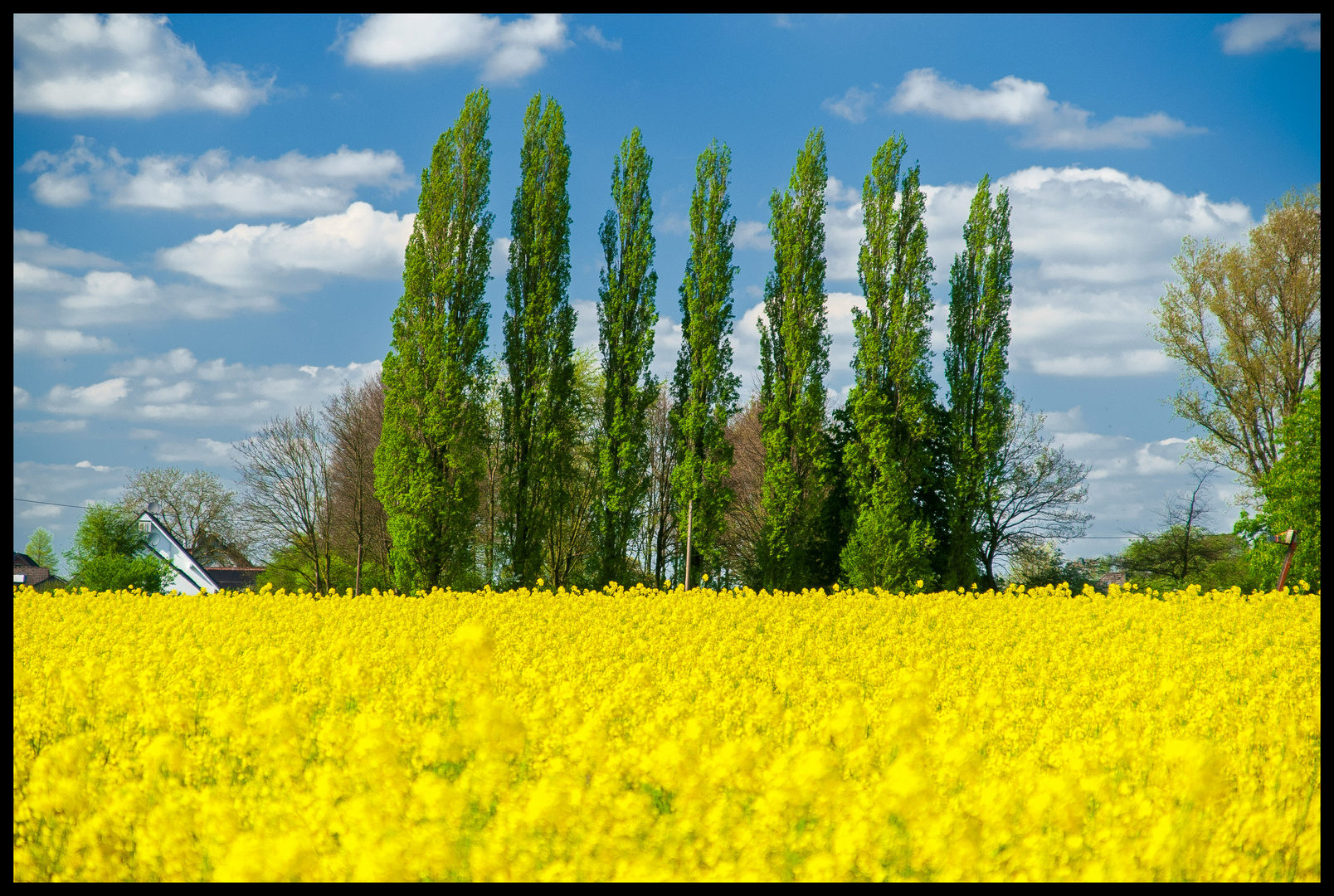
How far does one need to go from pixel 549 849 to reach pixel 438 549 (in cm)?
1626

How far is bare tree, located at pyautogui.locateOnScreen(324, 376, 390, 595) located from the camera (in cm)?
2447

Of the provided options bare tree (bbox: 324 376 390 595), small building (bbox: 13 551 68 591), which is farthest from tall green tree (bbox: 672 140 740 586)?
small building (bbox: 13 551 68 591)

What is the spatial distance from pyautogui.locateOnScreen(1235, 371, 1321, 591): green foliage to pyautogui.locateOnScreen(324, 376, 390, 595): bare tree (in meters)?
18.9

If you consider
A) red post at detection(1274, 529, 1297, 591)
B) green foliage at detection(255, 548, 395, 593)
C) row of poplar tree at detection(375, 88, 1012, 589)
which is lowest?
green foliage at detection(255, 548, 395, 593)

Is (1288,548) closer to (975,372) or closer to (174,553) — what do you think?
(975,372)

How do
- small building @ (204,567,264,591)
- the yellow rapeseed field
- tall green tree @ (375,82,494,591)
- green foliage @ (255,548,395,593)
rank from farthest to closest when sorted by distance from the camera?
small building @ (204,567,264,591)
green foliage @ (255,548,395,593)
tall green tree @ (375,82,494,591)
the yellow rapeseed field

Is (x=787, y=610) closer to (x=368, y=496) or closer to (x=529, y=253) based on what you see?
(x=529, y=253)

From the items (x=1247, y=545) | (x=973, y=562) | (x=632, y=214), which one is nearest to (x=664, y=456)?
(x=632, y=214)

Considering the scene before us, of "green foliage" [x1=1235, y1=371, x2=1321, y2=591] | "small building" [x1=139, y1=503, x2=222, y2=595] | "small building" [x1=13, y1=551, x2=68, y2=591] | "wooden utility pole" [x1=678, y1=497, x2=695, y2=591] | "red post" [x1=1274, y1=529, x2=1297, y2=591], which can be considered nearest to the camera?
"red post" [x1=1274, y1=529, x2=1297, y2=591]

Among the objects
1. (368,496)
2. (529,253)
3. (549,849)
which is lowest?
(549,849)

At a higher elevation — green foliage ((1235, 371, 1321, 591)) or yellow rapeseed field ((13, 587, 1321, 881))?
green foliage ((1235, 371, 1321, 591))

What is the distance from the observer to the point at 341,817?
3072 mm

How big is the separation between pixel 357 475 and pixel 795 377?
1171 cm

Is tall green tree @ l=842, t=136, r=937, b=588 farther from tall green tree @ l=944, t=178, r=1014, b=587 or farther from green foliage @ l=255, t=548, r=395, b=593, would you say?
green foliage @ l=255, t=548, r=395, b=593
